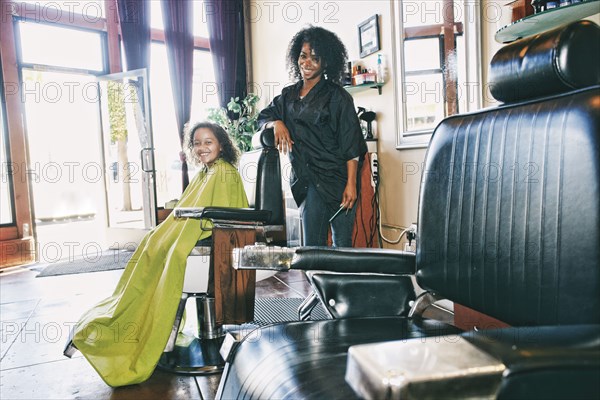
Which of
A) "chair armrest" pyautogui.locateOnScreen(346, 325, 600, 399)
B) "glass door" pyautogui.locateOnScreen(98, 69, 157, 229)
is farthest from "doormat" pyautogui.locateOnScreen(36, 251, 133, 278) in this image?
"chair armrest" pyautogui.locateOnScreen(346, 325, 600, 399)

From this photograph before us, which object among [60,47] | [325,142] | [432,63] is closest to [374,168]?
[432,63]

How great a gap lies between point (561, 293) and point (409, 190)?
2.32 meters

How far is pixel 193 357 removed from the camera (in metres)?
2.12

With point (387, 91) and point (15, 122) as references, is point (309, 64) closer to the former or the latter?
point (387, 91)

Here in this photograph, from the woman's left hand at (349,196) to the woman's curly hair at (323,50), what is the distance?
640 millimetres

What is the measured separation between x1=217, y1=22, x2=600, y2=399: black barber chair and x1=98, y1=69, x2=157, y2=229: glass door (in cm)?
427

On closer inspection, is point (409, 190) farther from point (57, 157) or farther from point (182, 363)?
point (57, 157)

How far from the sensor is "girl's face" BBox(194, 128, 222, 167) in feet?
7.91

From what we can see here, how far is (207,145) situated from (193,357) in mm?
1109

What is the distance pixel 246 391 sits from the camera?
830 mm

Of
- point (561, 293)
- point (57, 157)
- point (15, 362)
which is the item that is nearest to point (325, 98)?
point (561, 293)

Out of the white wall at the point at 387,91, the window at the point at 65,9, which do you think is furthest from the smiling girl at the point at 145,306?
the window at the point at 65,9

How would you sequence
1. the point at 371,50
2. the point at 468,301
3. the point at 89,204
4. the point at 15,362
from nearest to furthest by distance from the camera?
1. the point at 468,301
2. the point at 15,362
3. the point at 371,50
4. the point at 89,204

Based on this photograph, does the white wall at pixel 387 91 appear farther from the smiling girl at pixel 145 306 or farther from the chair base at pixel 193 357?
the chair base at pixel 193 357
